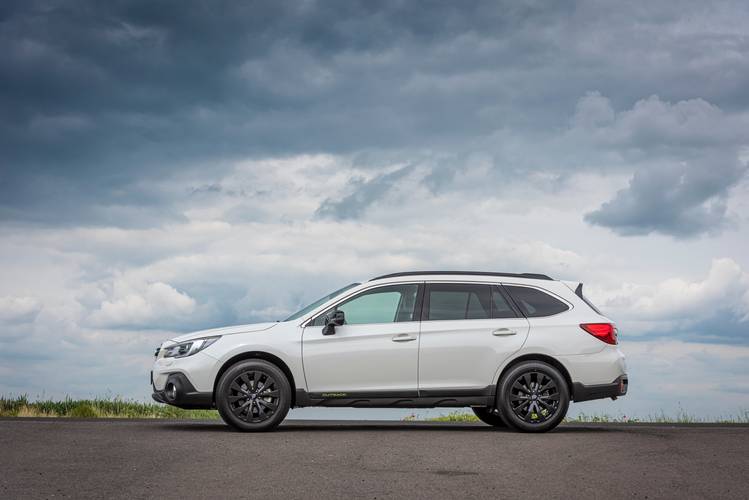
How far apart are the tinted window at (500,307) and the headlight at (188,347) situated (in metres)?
3.81

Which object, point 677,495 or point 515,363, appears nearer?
point 677,495

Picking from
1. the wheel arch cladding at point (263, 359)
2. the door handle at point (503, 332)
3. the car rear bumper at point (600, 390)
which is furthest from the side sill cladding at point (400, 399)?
the car rear bumper at point (600, 390)

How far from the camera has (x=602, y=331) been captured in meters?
12.9

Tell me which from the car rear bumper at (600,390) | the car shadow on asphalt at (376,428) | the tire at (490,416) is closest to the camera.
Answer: the car rear bumper at (600,390)

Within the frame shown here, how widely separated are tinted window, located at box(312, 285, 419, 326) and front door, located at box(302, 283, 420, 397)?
14mm

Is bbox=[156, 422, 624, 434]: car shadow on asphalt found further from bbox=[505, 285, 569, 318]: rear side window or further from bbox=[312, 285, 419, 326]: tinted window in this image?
bbox=[505, 285, 569, 318]: rear side window

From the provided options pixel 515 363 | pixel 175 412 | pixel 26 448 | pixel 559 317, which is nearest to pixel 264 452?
pixel 26 448

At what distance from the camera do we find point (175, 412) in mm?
18047

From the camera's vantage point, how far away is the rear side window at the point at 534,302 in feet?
42.2

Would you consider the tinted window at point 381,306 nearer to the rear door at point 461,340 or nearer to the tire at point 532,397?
the rear door at point 461,340

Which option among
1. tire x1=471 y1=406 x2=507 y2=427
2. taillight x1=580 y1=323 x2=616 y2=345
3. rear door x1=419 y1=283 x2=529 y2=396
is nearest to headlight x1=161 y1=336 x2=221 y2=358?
rear door x1=419 y1=283 x2=529 y2=396

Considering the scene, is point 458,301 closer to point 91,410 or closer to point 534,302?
point 534,302

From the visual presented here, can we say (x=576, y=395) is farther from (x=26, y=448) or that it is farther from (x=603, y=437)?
(x=26, y=448)

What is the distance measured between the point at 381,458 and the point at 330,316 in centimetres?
304
